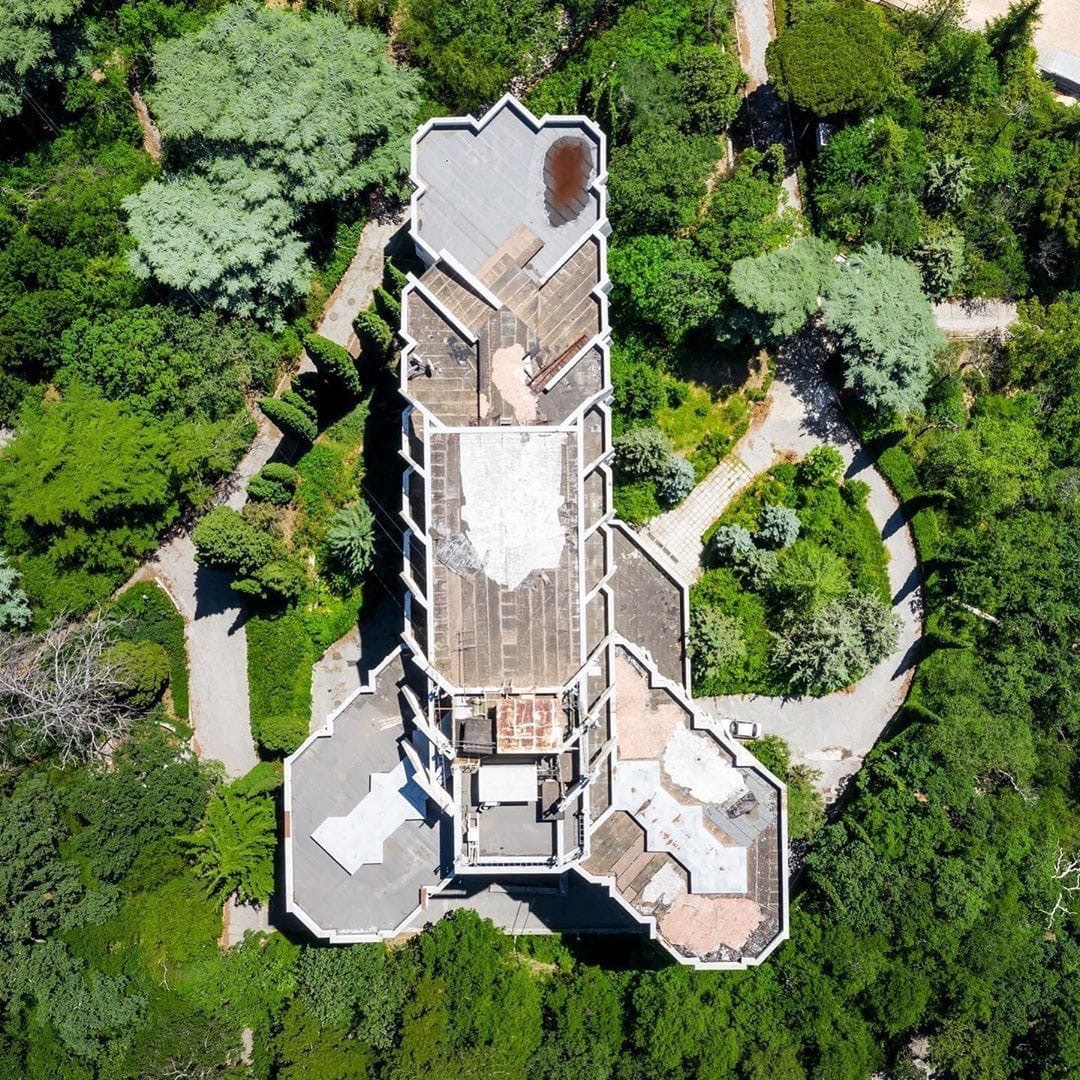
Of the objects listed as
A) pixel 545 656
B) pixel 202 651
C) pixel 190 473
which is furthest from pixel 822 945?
pixel 190 473

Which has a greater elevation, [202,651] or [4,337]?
[4,337]

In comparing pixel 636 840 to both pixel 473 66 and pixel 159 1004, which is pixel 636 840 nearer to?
pixel 159 1004

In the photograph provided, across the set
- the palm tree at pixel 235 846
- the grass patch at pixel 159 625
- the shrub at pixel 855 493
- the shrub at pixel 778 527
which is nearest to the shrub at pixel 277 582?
the grass patch at pixel 159 625

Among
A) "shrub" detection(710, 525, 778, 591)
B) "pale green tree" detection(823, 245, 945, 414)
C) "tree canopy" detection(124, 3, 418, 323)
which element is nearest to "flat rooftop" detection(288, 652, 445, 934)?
"shrub" detection(710, 525, 778, 591)

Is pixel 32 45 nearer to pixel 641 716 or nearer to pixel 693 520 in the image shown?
pixel 693 520

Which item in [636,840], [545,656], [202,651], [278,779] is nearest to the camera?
[545,656]

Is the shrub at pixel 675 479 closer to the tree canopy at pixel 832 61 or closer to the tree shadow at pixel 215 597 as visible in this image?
the tree canopy at pixel 832 61
